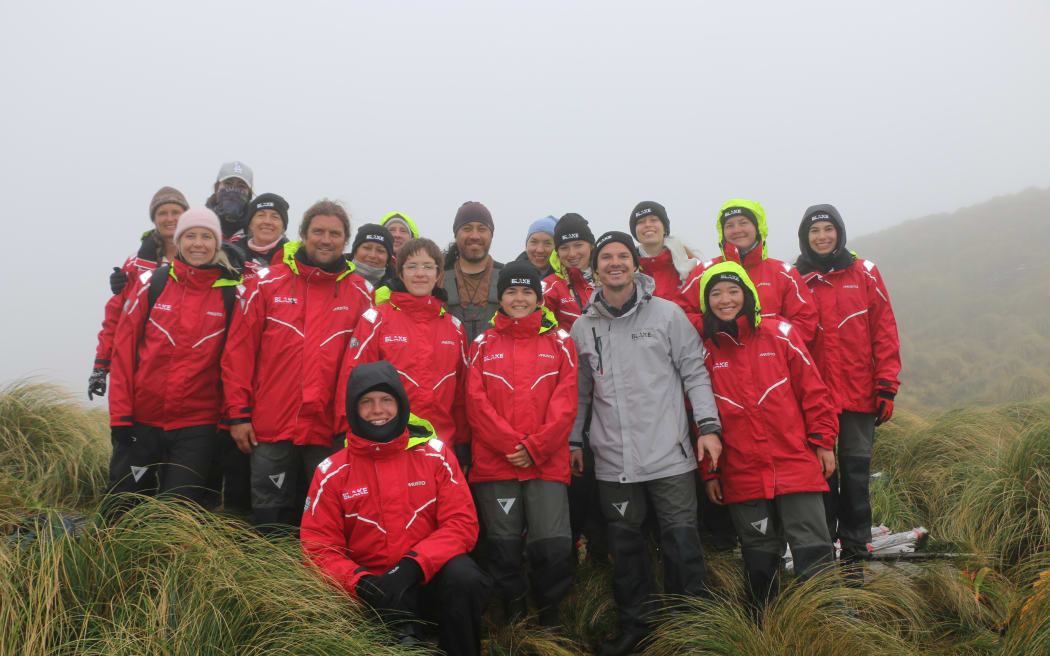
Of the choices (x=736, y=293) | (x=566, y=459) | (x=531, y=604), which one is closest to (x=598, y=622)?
(x=531, y=604)

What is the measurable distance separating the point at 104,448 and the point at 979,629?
323 inches

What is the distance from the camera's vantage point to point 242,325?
4.90 meters

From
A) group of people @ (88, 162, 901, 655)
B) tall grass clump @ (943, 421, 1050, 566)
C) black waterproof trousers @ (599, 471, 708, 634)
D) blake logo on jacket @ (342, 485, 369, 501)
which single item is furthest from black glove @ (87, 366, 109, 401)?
tall grass clump @ (943, 421, 1050, 566)

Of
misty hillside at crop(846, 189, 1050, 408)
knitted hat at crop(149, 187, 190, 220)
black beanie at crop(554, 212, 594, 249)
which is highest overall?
knitted hat at crop(149, 187, 190, 220)

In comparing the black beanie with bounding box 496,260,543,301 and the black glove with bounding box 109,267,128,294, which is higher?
the black glove with bounding box 109,267,128,294

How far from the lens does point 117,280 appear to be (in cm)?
562

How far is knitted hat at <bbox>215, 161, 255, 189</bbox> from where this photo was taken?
648 cm

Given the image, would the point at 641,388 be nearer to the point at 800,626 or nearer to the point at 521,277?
the point at 521,277

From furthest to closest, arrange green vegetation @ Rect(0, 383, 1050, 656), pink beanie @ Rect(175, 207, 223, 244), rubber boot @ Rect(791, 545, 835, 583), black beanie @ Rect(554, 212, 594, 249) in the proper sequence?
black beanie @ Rect(554, 212, 594, 249) → pink beanie @ Rect(175, 207, 223, 244) → rubber boot @ Rect(791, 545, 835, 583) → green vegetation @ Rect(0, 383, 1050, 656)

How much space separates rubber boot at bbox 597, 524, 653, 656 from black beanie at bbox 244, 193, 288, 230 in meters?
4.20

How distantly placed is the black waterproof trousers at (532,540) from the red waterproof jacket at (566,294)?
5.85ft

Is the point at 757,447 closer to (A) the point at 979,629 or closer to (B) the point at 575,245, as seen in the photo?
(A) the point at 979,629

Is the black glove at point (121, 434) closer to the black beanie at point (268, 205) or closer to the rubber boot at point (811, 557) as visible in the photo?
the black beanie at point (268, 205)

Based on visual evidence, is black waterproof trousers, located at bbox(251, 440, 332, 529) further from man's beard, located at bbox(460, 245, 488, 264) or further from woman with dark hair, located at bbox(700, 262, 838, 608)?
woman with dark hair, located at bbox(700, 262, 838, 608)
